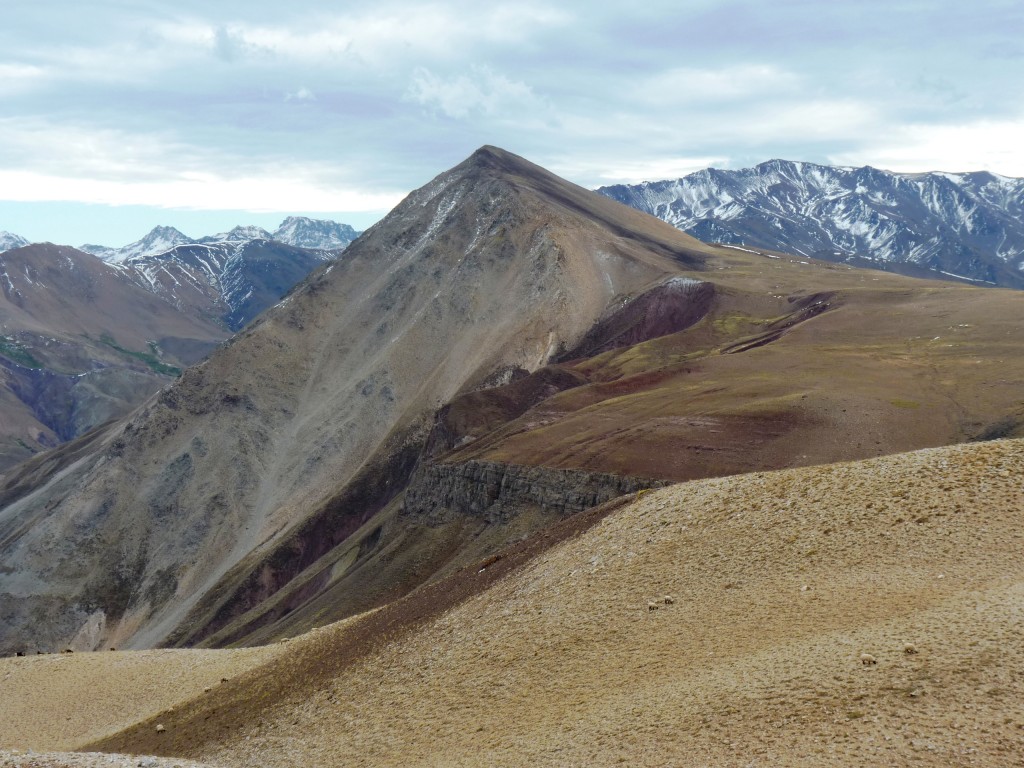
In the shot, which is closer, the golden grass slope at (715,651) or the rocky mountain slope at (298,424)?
Result: the golden grass slope at (715,651)

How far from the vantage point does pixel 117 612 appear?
124938 mm

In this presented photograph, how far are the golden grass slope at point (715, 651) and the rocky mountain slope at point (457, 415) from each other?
64.4ft

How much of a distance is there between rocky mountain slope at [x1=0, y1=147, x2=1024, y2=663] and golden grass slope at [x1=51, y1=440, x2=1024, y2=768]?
64.4ft

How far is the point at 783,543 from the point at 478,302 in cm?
14206

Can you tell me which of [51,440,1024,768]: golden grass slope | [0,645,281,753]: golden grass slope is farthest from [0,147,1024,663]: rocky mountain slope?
[51,440,1024,768]: golden grass slope

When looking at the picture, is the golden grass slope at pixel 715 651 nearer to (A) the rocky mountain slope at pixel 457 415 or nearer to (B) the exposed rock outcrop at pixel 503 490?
(A) the rocky mountain slope at pixel 457 415

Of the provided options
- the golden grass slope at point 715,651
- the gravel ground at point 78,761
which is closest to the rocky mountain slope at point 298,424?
the golden grass slope at point 715,651

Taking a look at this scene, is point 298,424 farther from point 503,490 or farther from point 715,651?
point 715,651

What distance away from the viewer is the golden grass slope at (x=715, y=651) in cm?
1978

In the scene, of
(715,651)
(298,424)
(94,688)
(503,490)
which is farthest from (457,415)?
(715,651)

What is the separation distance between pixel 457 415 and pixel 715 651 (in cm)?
9151

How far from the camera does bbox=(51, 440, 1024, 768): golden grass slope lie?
64.9 feet

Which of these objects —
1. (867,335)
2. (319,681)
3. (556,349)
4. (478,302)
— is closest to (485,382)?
(556,349)

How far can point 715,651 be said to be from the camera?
25344mm
